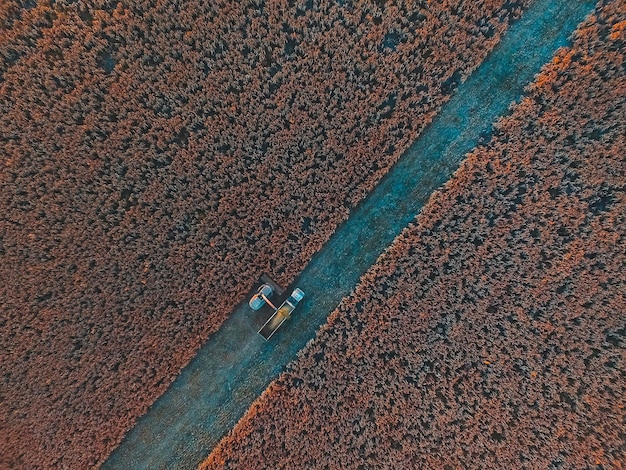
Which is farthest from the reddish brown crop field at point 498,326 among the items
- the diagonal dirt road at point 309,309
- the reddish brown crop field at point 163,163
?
the reddish brown crop field at point 163,163

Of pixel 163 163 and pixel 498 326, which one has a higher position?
pixel 498 326

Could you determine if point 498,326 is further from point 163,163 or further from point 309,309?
point 163,163

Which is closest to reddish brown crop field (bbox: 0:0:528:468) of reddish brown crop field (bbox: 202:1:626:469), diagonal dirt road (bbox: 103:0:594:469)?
diagonal dirt road (bbox: 103:0:594:469)

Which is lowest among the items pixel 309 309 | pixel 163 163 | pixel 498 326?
pixel 309 309

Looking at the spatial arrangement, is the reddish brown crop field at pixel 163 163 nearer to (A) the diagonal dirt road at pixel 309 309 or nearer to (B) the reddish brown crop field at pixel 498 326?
(A) the diagonal dirt road at pixel 309 309

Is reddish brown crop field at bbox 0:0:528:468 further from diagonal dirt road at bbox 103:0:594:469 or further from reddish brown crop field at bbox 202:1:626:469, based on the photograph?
reddish brown crop field at bbox 202:1:626:469

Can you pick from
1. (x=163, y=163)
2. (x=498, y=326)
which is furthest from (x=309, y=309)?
(x=163, y=163)
